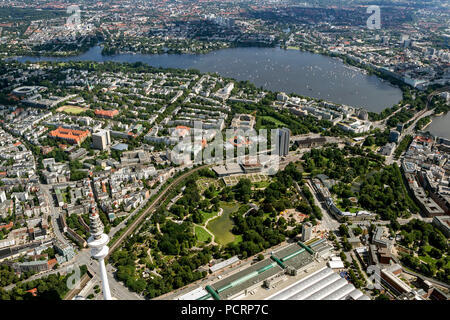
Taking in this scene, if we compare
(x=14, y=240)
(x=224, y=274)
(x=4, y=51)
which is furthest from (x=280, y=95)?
(x=4, y=51)

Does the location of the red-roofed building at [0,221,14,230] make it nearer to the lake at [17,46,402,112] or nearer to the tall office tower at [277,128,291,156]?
the tall office tower at [277,128,291,156]

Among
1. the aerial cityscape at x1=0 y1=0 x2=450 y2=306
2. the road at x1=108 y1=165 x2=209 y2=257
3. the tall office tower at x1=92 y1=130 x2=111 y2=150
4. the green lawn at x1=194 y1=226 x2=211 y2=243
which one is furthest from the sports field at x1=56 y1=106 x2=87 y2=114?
the green lawn at x1=194 y1=226 x2=211 y2=243

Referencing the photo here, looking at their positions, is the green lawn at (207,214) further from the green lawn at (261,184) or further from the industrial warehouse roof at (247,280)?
the industrial warehouse roof at (247,280)

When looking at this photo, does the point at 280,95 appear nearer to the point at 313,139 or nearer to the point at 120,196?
the point at 313,139

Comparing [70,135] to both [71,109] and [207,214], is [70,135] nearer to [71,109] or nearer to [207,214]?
[71,109]

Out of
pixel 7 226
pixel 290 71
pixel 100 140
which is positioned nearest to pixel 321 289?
→ pixel 7 226
